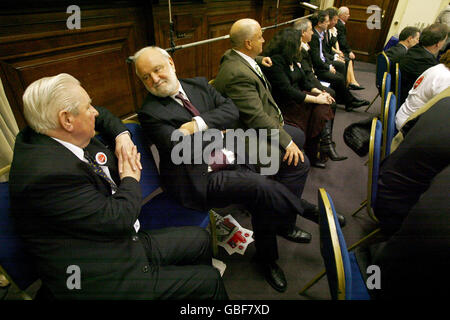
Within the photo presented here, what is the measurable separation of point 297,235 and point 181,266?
39.3 inches

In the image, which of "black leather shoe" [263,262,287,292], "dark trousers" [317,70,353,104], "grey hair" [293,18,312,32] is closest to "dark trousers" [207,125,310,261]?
"black leather shoe" [263,262,287,292]

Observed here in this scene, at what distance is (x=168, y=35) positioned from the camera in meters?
2.42

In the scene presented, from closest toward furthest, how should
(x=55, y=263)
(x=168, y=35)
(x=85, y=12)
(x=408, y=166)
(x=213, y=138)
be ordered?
(x=55, y=263), (x=408, y=166), (x=213, y=138), (x=85, y=12), (x=168, y=35)

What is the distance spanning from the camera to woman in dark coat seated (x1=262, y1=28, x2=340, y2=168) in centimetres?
219

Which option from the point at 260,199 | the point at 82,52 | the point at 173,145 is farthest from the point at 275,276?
the point at 82,52

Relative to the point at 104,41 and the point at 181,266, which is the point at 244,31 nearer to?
the point at 104,41

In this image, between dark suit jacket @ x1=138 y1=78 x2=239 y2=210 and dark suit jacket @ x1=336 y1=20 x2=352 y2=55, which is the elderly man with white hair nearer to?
dark suit jacket @ x1=336 y1=20 x2=352 y2=55

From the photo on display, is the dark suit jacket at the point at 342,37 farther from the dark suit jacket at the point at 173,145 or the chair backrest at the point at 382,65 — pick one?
the dark suit jacket at the point at 173,145

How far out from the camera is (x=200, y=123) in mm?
1449

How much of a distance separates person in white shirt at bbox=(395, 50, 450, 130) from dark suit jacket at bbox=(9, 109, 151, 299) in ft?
7.25

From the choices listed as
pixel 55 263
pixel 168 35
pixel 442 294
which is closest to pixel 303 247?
pixel 442 294

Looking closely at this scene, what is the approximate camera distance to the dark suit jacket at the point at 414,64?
2551mm
